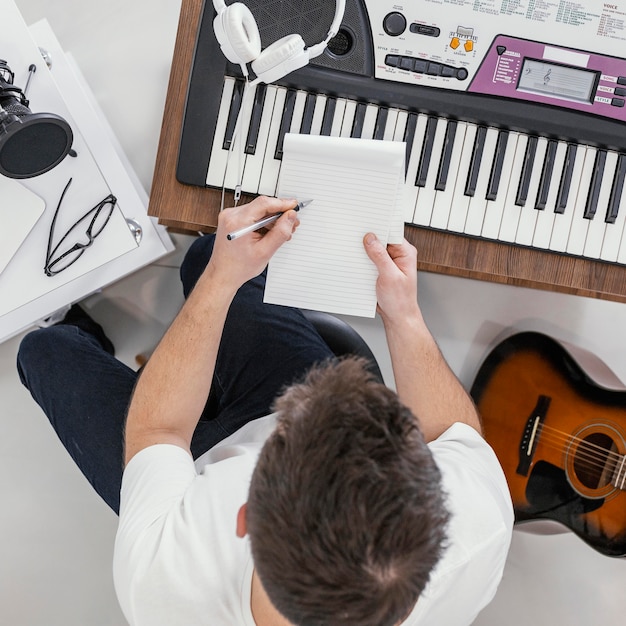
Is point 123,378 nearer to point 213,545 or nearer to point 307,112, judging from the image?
point 213,545

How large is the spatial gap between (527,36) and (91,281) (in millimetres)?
996

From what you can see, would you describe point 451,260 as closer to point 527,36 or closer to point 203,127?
point 527,36

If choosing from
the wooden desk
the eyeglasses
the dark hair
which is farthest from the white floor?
the dark hair

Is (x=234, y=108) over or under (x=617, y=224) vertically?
over

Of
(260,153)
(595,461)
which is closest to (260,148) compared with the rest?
(260,153)

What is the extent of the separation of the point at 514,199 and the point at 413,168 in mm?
201

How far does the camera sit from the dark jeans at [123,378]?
4.63 ft

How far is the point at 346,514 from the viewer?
0.76 metres

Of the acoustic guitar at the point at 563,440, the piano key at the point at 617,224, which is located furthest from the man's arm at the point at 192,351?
the acoustic guitar at the point at 563,440

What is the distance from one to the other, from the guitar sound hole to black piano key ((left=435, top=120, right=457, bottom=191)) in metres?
0.75

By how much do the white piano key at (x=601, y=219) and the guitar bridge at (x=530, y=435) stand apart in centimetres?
48

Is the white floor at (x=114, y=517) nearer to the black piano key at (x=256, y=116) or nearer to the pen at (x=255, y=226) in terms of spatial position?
the black piano key at (x=256, y=116)

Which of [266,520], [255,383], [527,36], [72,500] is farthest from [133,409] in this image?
[527,36]

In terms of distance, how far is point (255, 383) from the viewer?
1446 millimetres
